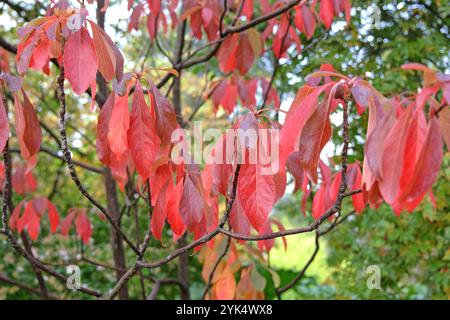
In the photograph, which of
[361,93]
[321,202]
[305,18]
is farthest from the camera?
[305,18]

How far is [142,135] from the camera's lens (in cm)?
105

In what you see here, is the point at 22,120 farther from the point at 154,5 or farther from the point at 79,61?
the point at 154,5

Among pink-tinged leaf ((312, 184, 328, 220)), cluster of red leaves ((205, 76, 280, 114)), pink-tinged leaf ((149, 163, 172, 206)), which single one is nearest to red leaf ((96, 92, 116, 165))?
pink-tinged leaf ((149, 163, 172, 206))

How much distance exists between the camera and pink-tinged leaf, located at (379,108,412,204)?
28.2 inches

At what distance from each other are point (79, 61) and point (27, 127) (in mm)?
177

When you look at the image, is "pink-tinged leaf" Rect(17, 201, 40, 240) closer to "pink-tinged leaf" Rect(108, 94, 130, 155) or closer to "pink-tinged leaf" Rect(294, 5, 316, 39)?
"pink-tinged leaf" Rect(108, 94, 130, 155)

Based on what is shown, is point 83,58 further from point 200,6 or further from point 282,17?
point 282,17

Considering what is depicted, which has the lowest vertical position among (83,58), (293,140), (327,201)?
(327,201)

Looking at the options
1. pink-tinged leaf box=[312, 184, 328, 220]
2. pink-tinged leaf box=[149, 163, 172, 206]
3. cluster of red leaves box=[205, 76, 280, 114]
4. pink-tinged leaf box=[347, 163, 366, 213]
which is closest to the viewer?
pink-tinged leaf box=[149, 163, 172, 206]

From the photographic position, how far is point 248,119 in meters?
0.91

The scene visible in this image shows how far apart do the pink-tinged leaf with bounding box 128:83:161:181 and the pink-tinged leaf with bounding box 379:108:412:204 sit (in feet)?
1.57

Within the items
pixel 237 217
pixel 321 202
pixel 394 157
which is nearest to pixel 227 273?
pixel 321 202

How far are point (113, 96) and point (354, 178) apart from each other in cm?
71
